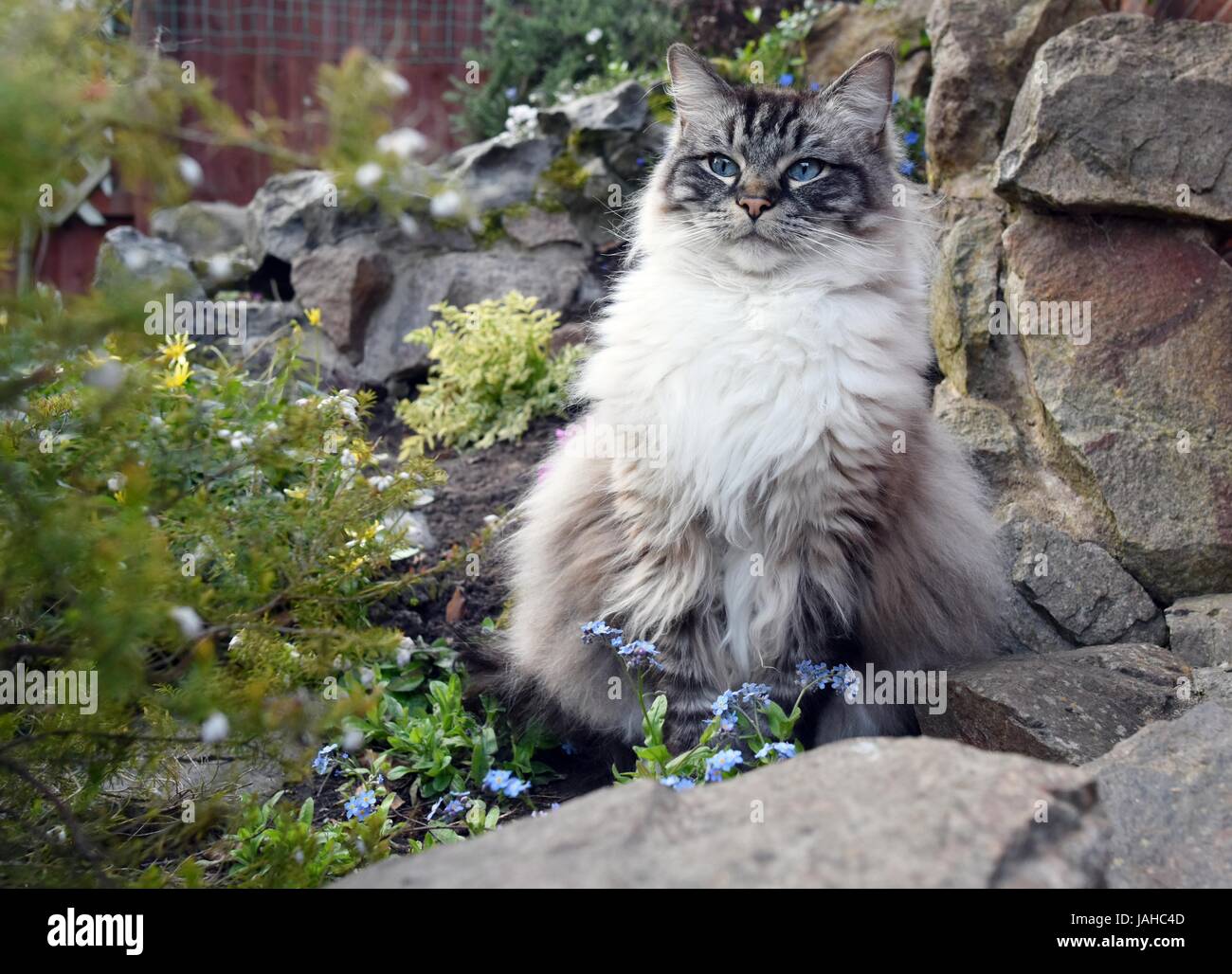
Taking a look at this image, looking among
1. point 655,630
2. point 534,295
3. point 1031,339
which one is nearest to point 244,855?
point 655,630

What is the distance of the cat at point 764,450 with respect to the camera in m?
3.25

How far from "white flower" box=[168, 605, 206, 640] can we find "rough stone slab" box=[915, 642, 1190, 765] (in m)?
2.37

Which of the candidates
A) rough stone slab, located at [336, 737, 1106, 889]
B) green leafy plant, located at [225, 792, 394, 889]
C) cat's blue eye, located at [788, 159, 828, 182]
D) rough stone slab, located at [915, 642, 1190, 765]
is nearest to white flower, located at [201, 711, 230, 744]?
rough stone slab, located at [336, 737, 1106, 889]

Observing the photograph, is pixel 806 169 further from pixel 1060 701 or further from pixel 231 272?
pixel 231 272

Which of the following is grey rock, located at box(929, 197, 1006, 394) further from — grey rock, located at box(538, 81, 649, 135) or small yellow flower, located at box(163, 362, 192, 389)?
small yellow flower, located at box(163, 362, 192, 389)

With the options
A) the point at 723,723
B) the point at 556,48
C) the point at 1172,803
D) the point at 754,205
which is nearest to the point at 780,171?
the point at 754,205

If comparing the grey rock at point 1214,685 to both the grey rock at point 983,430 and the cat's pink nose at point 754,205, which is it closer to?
the grey rock at point 983,430

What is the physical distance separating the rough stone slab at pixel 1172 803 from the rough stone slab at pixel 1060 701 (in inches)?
19.0

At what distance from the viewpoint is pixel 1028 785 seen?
1.90 meters

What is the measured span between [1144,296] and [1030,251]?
0.46 meters

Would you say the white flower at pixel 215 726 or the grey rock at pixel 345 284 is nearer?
the white flower at pixel 215 726

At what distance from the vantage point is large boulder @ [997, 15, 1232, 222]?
4.02m

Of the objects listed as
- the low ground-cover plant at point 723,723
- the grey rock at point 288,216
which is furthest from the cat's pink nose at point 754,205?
the grey rock at point 288,216
